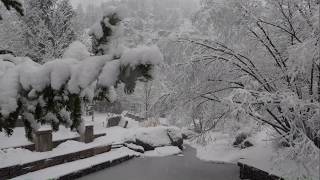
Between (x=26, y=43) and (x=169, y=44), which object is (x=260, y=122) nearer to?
(x=169, y=44)

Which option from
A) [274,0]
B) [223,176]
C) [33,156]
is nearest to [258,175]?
[223,176]

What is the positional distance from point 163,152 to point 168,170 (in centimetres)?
432

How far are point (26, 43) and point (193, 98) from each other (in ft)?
53.3

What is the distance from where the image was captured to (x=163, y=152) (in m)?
18.7

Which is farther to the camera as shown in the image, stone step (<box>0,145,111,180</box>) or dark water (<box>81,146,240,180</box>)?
dark water (<box>81,146,240,180</box>)

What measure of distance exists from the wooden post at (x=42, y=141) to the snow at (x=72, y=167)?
54.2 inches

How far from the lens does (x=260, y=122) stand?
887 cm

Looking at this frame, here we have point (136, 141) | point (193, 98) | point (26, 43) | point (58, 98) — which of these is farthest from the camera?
point (26, 43)

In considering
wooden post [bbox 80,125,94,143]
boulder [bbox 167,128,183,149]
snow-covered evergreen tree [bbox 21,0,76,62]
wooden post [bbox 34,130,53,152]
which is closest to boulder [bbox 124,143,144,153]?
wooden post [bbox 80,125,94,143]

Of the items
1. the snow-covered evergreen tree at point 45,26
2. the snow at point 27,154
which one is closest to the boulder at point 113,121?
the snow-covered evergreen tree at point 45,26

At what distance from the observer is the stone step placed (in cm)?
1111

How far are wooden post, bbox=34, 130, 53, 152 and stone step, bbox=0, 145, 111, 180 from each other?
996 millimetres

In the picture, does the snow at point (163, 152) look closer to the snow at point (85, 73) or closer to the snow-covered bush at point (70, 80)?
the snow-covered bush at point (70, 80)

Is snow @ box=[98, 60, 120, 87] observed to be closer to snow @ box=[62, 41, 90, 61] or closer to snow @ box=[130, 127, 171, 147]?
snow @ box=[62, 41, 90, 61]
